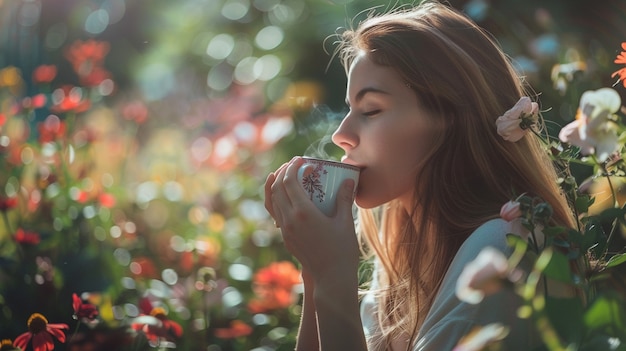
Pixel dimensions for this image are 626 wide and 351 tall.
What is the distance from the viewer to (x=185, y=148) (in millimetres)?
3451

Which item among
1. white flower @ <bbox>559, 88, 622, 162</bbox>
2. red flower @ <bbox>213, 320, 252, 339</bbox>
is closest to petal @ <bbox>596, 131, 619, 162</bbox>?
white flower @ <bbox>559, 88, 622, 162</bbox>

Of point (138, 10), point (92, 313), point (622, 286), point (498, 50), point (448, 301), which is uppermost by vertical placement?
point (498, 50)

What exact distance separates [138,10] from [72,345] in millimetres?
2902

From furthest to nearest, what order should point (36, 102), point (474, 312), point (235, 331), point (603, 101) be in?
point (36, 102) → point (235, 331) → point (474, 312) → point (603, 101)

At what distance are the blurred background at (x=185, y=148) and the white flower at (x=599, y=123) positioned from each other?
2.56 feet

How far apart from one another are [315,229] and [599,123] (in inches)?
19.7

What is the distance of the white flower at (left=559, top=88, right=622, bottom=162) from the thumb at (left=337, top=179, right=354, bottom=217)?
46 cm

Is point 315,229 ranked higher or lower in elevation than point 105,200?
higher

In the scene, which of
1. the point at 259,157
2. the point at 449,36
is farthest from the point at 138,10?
the point at 449,36

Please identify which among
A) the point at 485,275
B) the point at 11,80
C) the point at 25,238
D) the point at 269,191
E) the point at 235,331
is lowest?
the point at 235,331

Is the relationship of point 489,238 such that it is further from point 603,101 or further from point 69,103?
point 69,103

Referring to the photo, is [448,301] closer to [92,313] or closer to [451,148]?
[451,148]

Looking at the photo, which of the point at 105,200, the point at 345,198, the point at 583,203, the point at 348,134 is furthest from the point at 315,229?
the point at 105,200

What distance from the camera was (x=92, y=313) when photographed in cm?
168
